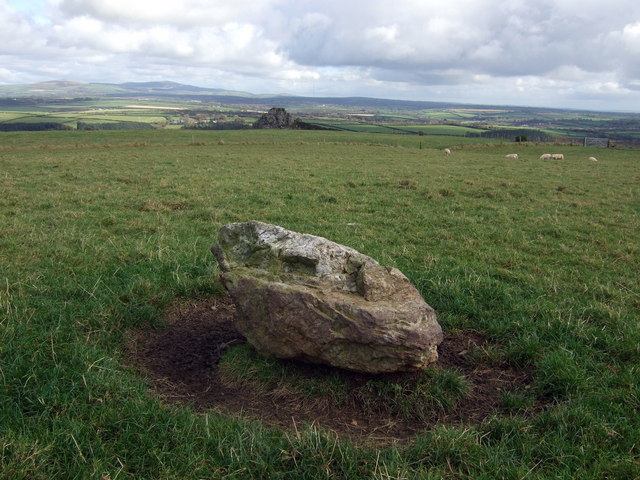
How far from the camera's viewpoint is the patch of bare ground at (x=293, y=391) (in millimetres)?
4613

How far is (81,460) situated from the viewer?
382 centimetres

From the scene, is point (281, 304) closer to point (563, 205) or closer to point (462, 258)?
point (462, 258)

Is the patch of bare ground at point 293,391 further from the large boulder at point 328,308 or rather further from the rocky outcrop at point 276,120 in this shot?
the rocky outcrop at point 276,120

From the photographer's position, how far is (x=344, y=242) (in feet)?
33.9

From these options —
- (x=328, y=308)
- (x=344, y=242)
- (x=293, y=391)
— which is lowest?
(x=293, y=391)

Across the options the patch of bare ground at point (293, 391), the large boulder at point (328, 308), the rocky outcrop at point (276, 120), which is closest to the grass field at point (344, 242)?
the patch of bare ground at point (293, 391)

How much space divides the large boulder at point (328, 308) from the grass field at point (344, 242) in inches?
22.1

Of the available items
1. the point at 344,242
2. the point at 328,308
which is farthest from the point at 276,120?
the point at 328,308

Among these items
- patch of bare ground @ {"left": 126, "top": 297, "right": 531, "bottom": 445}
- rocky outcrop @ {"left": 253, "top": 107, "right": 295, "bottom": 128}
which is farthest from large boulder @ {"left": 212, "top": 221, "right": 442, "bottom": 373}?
rocky outcrop @ {"left": 253, "top": 107, "right": 295, "bottom": 128}

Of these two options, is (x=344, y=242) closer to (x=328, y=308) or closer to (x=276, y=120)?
(x=328, y=308)

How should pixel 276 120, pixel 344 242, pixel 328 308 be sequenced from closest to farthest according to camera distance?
pixel 328 308 → pixel 344 242 → pixel 276 120

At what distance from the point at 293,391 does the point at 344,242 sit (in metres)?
5.60

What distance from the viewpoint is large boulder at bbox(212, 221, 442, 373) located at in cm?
487

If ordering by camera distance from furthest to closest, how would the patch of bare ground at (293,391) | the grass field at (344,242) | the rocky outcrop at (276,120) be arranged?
the rocky outcrop at (276,120) < the patch of bare ground at (293,391) < the grass field at (344,242)
